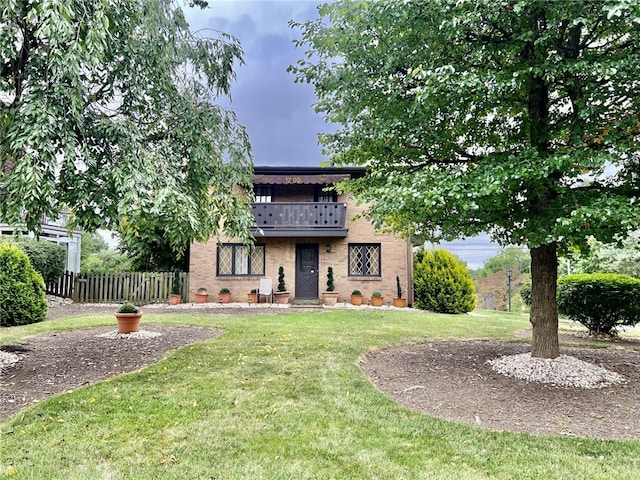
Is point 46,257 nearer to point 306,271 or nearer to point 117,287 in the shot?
point 117,287

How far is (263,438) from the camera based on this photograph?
3377mm

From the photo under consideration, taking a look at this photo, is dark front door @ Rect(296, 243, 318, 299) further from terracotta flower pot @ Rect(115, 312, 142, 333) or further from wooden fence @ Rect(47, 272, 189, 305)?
terracotta flower pot @ Rect(115, 312, 142, 333)

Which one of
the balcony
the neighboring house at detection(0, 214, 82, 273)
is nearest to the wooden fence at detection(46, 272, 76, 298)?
the neighboring house at detection(0, 214, 82, 273)

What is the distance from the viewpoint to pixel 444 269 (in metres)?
14.7

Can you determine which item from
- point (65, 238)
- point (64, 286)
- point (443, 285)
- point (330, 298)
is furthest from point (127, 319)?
point (65, 238)

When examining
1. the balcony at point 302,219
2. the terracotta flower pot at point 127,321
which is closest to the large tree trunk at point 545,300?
the terracotta flower pot at point 127,321

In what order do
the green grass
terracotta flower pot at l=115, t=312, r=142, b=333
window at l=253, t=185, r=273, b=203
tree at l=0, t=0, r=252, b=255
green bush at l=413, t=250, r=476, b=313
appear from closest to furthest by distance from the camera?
Answer: 1. the green grass
2. tree at l=0, t=0, r=252, b=255
3. terracotta flower pot at l=115, t=312, r=142, b=333
4. green bush at l=413, t=250, r=476, b=313
5. window at l=253, t=185, r=273, b=203

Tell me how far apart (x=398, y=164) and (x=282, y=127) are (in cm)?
1079

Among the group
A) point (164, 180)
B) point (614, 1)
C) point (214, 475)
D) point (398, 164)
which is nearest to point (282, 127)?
point (398, 164)

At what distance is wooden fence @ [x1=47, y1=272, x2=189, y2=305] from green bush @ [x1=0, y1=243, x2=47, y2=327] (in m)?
5.54

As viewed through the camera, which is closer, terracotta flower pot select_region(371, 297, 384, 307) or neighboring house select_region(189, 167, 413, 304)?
terracotta flower pot select_region(371, 297, 384, 307)

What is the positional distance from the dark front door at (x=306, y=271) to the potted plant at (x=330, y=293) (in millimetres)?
646

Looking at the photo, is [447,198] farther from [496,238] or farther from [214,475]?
[214,475]

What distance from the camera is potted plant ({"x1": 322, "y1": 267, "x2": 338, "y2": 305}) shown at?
15.5m
